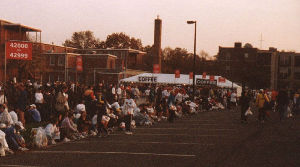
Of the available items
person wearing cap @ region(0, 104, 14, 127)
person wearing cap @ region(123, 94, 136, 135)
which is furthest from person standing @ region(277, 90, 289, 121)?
person wearing cap @ region(0, 104, 14, 127)

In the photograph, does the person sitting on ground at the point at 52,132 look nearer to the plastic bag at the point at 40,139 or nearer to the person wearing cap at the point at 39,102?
the plastic bag at the point at 40,139

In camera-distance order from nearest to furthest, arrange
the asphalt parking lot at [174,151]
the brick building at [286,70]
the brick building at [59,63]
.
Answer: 1. the asphalt parking lot at [174,151]
2. the brick building at [59,63]
3. the brick building at [286,70]

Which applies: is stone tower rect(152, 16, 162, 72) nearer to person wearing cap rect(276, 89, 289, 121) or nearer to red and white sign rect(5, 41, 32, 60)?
person wearing cap rect(276, 89, 289, 121)

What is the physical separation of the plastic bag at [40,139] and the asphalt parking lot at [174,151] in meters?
0.48

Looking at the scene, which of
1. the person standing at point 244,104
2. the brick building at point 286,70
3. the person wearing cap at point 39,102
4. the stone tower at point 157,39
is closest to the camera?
the person wearing cap at point 39,102

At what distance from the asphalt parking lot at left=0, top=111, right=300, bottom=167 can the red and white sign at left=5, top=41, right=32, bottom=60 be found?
4.59m

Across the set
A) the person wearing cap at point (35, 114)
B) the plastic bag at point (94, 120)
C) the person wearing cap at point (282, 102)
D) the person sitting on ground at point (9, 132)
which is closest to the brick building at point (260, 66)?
the person wearing cap at point (282, 102)

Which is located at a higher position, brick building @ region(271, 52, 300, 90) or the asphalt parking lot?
brick building @ region(271, 52, 300, 90)

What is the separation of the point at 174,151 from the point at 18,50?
8.27 meters

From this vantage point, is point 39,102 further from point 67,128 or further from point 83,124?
point 67,128

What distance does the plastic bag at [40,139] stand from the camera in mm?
12656

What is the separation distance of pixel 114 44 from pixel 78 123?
7904 centimetres

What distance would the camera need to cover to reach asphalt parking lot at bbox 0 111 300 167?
32.0 ft

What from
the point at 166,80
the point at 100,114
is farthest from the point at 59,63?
the point at 100,114
